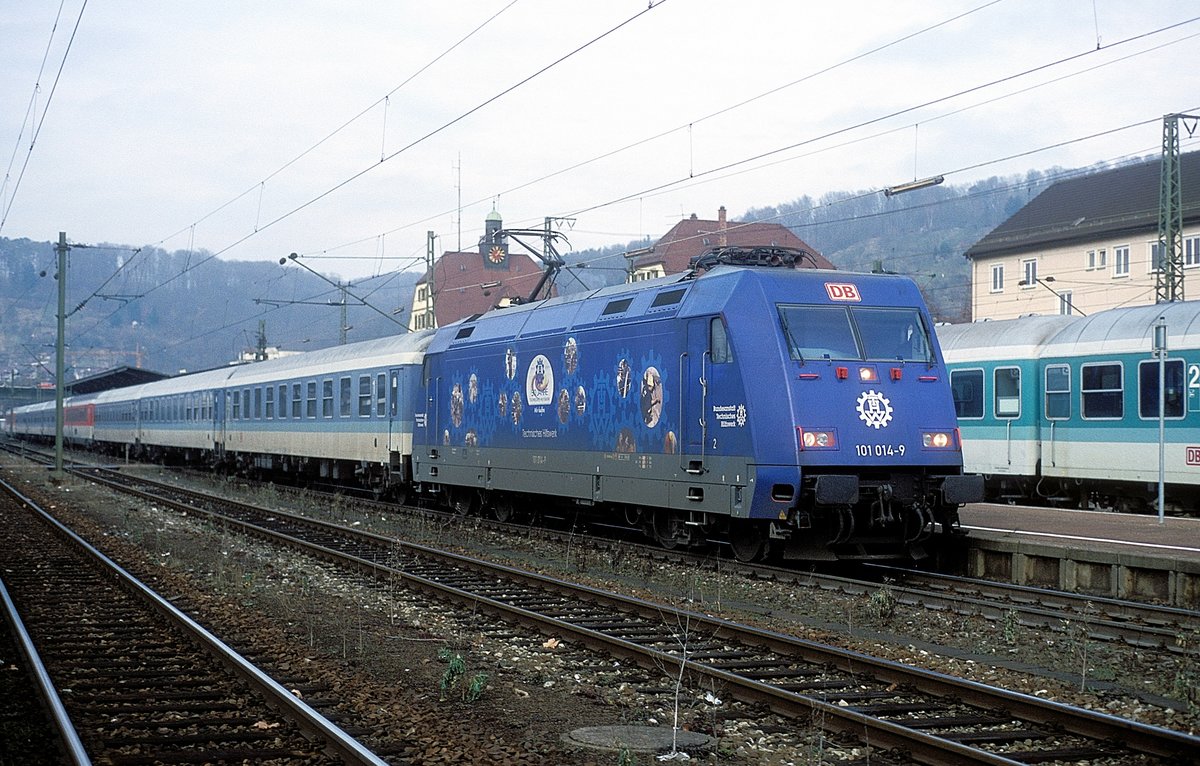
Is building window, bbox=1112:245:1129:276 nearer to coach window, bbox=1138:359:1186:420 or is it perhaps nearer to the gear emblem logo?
coach window, bbox=1138:359:1186:420

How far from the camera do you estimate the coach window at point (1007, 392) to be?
23.1 metres

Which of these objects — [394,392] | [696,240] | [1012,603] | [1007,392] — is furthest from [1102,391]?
[696,240]

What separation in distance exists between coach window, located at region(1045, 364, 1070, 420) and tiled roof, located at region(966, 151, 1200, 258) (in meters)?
33.0

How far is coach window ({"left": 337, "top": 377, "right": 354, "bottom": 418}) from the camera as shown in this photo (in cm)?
2867

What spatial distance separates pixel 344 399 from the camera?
29.0 m

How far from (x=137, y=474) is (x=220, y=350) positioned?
12856 cm

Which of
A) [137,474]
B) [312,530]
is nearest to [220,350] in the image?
[137,474]

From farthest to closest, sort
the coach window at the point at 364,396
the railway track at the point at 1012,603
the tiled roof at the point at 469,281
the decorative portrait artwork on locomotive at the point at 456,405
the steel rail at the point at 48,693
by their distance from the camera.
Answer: the tiled roof at the point at 469,281 → the coach window at the point at 364,396 → the decorative portrait artwork on locomotive at the point at 456,405 → the railway track at the point at 1012,603 → the steel rail at the point at 48,693

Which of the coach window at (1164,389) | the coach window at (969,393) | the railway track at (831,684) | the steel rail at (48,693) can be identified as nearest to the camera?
the steel rail at (48,693)

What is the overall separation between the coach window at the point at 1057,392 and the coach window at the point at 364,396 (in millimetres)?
14227

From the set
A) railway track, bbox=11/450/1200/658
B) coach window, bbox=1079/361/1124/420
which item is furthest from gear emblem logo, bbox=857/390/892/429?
coach window, bbox=1079/361/1124/420

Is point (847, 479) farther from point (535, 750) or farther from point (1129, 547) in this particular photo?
point (535, 750)

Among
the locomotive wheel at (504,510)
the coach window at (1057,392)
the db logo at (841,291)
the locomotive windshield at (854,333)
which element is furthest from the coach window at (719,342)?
the coach window at (1057,392)

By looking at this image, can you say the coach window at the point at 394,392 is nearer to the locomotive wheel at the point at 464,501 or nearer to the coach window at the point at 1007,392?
the locomotive wheel at the point at 464,501
